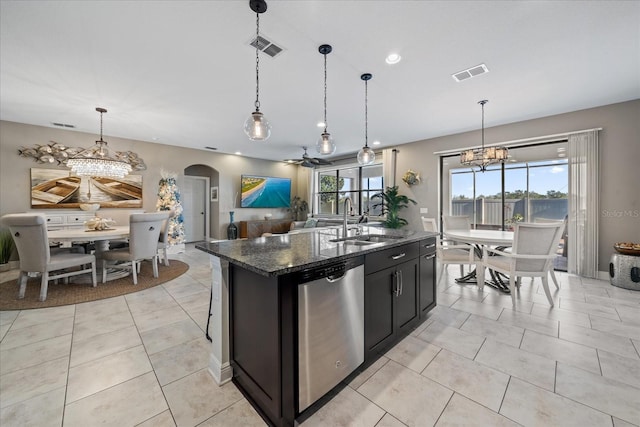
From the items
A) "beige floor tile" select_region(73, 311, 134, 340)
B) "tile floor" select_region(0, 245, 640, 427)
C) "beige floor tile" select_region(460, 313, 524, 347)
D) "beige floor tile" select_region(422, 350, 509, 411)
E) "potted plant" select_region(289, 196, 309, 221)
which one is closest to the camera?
"tile floor" select_region(0, 245, 640, 427)

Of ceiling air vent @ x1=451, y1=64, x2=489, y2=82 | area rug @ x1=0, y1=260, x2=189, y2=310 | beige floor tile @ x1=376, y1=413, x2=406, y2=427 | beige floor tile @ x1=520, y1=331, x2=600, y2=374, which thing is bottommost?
beige floor tile @ x1=376, y1=413, x2=406, y2=427

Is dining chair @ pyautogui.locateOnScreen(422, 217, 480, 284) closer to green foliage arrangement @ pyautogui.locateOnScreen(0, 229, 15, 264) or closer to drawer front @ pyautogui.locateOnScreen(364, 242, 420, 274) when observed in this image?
drawer front @ pyautogui.locateOnScreen(364, 242, 420, 274)

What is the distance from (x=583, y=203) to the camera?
392 centimetres

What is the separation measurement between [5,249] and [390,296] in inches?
262

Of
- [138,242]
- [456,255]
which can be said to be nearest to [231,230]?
[138,242]

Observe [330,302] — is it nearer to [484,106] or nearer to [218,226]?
[484,106]

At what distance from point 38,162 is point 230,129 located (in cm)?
369

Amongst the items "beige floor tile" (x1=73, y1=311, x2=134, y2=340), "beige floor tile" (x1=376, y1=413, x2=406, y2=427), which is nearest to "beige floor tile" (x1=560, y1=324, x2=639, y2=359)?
"beige floor tile" (x1=376, y1=413, x2=406, y2=427)

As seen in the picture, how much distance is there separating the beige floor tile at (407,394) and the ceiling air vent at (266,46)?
288 cm

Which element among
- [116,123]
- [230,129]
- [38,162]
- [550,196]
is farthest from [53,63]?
[550,196]

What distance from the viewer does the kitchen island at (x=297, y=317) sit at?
4.21ft

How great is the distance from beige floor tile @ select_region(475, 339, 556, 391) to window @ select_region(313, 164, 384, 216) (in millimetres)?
4693

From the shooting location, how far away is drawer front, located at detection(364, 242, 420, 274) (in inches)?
69.8

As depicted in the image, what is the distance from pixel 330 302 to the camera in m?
1.46
